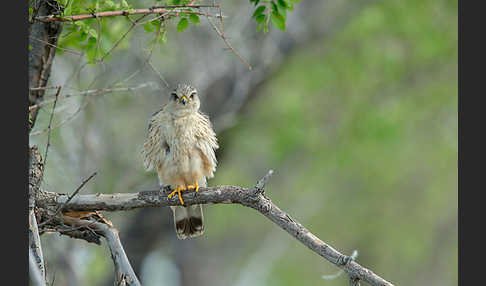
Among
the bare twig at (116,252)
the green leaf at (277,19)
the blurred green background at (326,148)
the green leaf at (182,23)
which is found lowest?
the bare twig at (116,252)

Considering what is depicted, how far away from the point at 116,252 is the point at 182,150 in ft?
3.96

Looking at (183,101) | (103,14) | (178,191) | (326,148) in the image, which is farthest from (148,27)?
(326,148)

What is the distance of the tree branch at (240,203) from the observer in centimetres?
394

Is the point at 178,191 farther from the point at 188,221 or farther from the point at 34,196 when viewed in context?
the point at 34,196

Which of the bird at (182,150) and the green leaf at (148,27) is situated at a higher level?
the green leaf at (148,27)

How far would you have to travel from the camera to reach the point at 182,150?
527cm

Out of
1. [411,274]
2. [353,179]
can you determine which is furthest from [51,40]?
[411,274]

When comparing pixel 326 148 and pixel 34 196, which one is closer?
pixel 34 196

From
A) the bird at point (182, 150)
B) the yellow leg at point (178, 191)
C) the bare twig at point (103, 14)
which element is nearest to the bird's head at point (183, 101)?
the bird at point (182, 150)

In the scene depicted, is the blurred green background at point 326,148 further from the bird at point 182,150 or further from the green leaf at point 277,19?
the green leaf at point 277,19

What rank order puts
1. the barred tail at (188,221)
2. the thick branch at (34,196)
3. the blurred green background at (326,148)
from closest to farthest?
the thick branch at (34,196), the barred tail at (188,221), the blurred green background at (326,148)

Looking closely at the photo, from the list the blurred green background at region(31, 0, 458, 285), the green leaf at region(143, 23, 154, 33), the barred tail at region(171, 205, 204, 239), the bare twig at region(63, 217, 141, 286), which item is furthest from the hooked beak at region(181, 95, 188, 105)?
the blurred green background at region(31, 0, 458, 285)

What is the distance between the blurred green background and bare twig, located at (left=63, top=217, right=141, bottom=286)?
2.34 meters

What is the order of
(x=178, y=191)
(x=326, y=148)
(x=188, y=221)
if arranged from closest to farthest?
(x=178, y=191) → (x=188, y=221) → (x=326, y=148)
